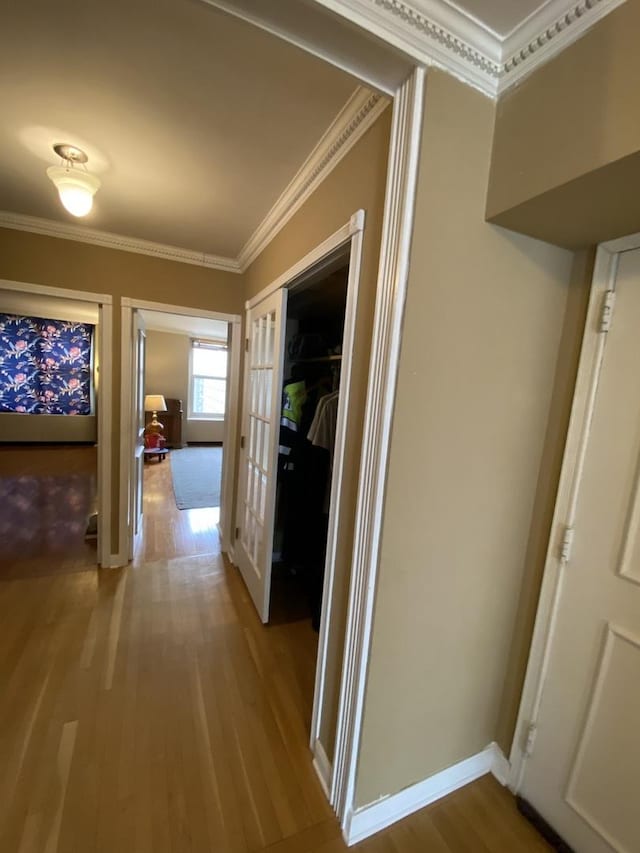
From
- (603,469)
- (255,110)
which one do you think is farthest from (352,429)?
(255,110)

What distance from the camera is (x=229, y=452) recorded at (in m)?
2.99

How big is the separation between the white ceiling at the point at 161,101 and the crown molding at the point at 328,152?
29mm

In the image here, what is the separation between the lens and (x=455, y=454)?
1.10m

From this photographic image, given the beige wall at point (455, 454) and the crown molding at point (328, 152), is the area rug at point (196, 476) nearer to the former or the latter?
the crown molding at point (328, 152)

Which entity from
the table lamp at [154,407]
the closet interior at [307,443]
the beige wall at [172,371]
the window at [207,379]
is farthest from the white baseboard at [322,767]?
the window at [207,379]

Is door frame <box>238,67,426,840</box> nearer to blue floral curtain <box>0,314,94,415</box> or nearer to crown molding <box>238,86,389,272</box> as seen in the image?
crown molding <box>238,86,389,272</box>

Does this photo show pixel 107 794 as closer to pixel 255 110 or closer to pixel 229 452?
pixel 229 452

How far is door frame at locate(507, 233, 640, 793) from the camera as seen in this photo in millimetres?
1106

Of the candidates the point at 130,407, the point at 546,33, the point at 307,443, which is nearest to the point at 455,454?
the point at 546,33

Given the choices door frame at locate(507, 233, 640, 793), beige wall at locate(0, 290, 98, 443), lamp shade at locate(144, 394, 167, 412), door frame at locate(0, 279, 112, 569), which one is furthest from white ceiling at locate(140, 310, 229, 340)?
door frame at locate(507, 233, 640, 793)

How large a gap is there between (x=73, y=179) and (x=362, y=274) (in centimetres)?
142

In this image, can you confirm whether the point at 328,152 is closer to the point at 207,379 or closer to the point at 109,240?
the point at 109,240

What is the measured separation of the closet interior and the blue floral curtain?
5.35m

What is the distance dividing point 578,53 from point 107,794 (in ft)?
8.30
